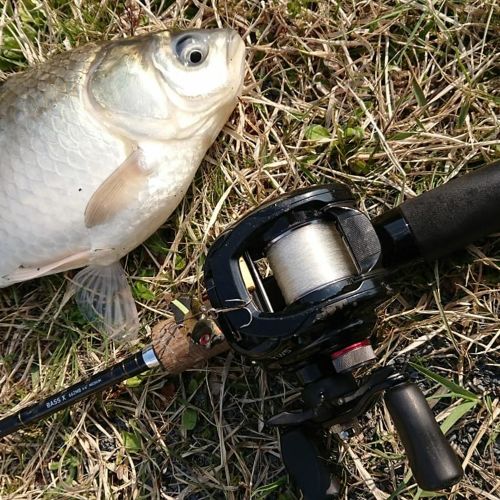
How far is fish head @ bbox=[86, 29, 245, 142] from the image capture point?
7.30 ft

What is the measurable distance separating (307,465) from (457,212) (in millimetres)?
933

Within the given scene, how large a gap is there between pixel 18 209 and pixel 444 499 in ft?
6.26

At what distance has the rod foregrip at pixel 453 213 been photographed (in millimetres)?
1866

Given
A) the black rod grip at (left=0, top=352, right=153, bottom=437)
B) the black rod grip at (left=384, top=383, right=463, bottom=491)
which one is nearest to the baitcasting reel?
the black rod grip at (left=384, top=383, right=463, bottom=491)

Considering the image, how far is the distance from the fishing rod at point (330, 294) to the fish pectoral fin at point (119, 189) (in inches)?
21.8

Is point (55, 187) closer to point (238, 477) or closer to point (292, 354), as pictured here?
point (292, 354)

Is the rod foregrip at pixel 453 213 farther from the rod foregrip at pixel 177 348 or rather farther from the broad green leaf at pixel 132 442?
the broad green leaf at pixel 132 442

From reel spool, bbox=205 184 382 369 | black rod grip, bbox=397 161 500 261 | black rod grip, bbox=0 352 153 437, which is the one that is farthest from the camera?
black rod grip, bbox=0 352 153 437

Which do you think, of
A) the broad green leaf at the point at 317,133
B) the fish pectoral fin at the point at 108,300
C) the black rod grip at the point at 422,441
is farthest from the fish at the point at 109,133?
the black rod grip at the point at 422,441

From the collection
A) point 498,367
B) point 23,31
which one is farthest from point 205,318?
point 23,31

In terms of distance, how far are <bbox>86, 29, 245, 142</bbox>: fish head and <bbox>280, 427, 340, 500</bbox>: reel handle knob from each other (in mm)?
1161

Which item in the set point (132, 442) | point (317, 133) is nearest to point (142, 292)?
point (132, 442)

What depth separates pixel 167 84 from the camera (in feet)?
7.32

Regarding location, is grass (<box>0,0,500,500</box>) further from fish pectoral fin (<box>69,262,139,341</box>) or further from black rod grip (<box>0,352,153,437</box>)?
black rod grip (<box>0,352,153,437</box>)
